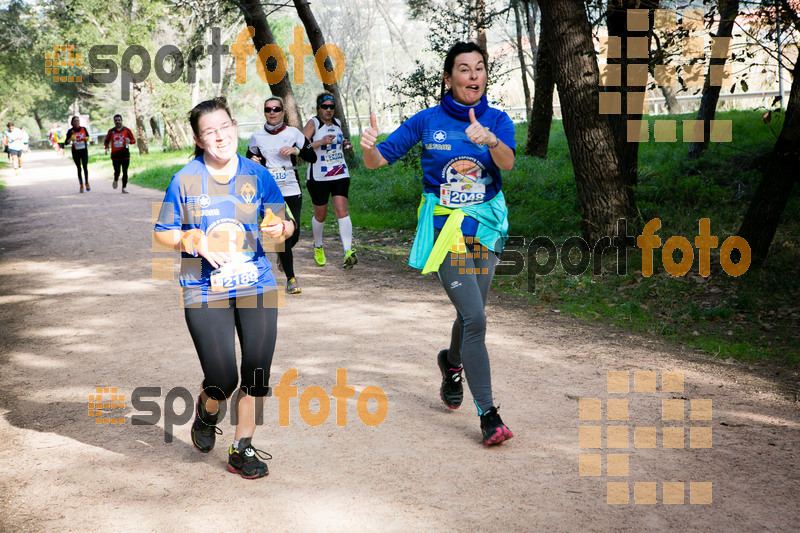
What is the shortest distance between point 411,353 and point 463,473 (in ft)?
7.90

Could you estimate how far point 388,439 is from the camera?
4.66 m

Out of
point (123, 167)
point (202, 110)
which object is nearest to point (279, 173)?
point (202, 110)

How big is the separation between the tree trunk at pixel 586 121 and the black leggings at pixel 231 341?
625cm

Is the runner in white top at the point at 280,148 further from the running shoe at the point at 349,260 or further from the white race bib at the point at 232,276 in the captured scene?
the white race bib at the point at 232,276

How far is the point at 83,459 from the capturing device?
14.6ft

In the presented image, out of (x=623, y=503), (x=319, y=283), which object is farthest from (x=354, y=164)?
(x=623, y=503)

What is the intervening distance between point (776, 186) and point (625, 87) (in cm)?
258

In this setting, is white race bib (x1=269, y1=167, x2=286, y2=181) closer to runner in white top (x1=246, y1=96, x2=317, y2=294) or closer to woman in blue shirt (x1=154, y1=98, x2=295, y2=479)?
runner in white top (x1=246, y1=96, x2=317, y2=294)

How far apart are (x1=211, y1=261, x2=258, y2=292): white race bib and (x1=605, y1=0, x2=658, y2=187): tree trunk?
655 centimetres

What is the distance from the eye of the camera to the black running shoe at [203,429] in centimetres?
429

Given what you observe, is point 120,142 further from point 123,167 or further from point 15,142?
point 15,142

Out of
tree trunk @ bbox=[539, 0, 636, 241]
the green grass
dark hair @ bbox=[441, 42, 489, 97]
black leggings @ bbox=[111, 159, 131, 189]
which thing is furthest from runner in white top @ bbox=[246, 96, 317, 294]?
black leggings @ bbox=[111, 159, 131, 189]

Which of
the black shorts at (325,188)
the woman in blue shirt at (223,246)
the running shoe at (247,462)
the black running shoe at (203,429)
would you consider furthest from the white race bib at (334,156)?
the running shoe at (247,462)

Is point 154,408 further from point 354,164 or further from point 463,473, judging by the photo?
point 354,164
